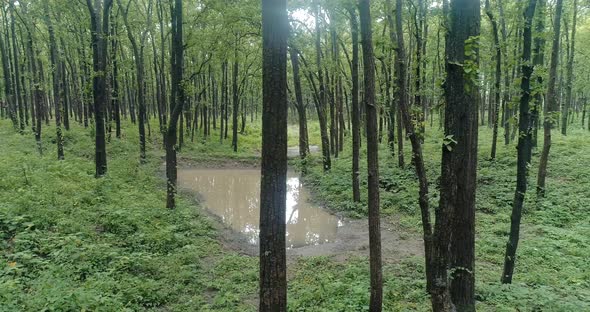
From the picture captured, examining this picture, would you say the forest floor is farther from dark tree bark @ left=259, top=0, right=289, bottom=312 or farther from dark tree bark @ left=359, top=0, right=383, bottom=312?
dark tree bark @ left=259, top=0, right=289, bottom=312

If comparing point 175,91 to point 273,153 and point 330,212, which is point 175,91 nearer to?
point 330,212

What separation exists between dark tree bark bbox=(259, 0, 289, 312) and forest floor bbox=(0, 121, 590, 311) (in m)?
2.61

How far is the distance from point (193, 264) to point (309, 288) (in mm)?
3048

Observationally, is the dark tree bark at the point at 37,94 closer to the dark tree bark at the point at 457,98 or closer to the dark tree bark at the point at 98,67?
the dark tree bark at the point at 98,67

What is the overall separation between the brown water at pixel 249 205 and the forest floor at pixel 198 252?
42.6 inches

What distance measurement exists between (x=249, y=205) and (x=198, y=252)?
726 cm

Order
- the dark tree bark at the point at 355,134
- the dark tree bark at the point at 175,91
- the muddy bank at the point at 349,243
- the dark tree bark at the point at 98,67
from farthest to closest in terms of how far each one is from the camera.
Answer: the dark tree bark at the point at 355,134
the dark tree bark at the point at 98,67
the dark tree bark at the point at 175,91
the muddy bank at the point at 349,243

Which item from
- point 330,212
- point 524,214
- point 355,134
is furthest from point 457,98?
point 330,212

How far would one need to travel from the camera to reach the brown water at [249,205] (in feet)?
43.9

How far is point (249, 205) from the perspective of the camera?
17.4 m

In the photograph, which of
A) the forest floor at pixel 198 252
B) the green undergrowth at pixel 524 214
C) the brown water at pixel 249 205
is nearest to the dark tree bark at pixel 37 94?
the forest floor at pixel 198 252

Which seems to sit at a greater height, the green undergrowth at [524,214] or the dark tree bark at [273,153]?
the dark tree bark at [273,153]

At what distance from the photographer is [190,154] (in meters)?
28.1

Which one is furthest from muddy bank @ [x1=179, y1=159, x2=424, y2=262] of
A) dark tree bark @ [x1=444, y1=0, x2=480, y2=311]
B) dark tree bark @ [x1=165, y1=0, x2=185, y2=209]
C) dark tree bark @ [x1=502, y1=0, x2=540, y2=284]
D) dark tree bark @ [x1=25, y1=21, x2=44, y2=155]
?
dark tree bark @ [x1=25, y1=21, x2=44, y2=155]
